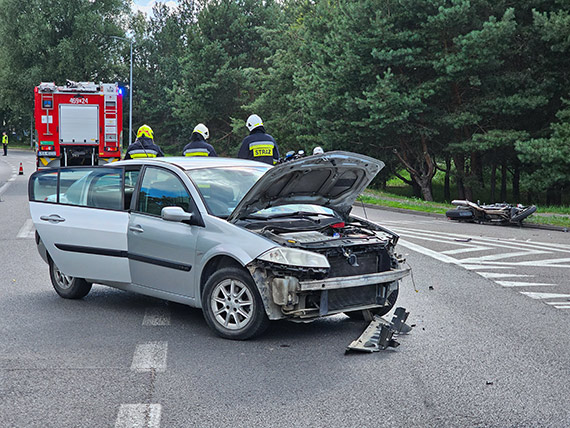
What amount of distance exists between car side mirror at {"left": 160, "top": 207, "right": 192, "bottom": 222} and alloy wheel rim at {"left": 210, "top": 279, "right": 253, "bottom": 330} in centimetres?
69

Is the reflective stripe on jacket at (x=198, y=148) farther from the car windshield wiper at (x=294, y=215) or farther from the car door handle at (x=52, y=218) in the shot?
the car windshield wiper at (x=294, y=215)

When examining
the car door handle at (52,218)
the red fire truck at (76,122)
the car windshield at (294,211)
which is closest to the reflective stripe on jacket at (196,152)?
the car door handle at (52,218)

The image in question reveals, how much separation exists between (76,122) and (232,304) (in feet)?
67.7

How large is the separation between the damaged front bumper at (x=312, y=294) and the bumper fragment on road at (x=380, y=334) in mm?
204

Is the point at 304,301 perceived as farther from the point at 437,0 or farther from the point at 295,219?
the point at 437,0

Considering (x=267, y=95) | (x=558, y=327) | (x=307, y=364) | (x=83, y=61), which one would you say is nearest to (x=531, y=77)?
(x=267, y=95)

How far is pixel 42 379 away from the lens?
532 centimetres

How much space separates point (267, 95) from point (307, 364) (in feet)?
141

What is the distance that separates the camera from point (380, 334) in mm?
6414

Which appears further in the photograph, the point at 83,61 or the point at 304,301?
the point at 83,61

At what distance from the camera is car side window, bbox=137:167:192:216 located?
23.6 feet

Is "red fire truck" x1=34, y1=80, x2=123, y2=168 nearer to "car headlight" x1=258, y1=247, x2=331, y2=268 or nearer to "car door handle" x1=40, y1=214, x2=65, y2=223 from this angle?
"car door handle" x1=40, y1=214, x2=65, y2=223

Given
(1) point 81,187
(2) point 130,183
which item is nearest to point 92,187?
(1) point 81,187

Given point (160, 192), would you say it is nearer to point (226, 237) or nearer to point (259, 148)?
point (226, 237)
